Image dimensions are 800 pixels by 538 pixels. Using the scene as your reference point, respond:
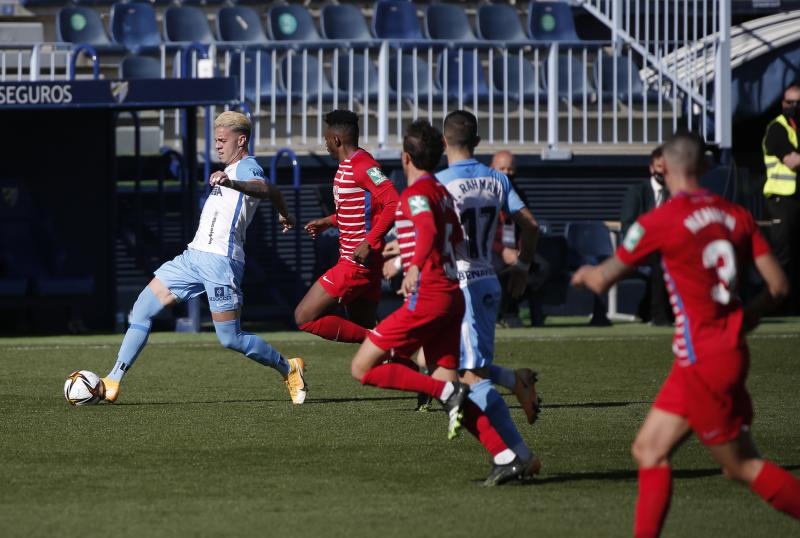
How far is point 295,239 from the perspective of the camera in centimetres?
1811

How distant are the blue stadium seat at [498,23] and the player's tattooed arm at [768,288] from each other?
1644 centimetres

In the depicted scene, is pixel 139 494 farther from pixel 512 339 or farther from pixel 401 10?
pixel 401 10

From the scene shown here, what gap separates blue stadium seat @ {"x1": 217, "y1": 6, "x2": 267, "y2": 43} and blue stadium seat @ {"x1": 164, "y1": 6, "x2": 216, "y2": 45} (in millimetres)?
223

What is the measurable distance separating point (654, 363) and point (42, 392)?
5.22 metres

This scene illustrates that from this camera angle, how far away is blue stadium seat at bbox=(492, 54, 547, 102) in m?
20.4

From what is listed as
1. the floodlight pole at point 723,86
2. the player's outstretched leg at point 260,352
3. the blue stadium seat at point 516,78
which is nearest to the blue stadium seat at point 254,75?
the blue stadium seat at point 516,78

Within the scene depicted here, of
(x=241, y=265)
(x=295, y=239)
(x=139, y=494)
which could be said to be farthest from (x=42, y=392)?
(x=295, y=239)

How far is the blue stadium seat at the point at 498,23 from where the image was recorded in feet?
71.6

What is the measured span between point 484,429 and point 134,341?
3.65 meters

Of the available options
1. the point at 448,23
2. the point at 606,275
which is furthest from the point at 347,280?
the point at 448,23

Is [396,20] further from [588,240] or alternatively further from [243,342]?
[243,342]

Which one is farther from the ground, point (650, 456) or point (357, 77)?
point (357, 77)

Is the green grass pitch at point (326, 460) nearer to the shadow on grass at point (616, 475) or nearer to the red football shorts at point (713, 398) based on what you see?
the shadow on grass at point (616, 475)

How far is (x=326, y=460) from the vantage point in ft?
25.3
